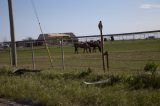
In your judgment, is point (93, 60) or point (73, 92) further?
point (93, 60)

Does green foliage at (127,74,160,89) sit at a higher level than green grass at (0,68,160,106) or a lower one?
higher

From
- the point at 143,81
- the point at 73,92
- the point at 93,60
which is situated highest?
the point at 143,81

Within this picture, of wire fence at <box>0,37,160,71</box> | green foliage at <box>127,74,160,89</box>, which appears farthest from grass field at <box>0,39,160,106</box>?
wire fence at <box>0,37,160,71</box>

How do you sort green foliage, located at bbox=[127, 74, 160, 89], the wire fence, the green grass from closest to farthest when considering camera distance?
the green grass, green foliage, located at bbox=[127, 74, 160, 89], the wire fence

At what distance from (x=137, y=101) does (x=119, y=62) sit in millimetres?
14233

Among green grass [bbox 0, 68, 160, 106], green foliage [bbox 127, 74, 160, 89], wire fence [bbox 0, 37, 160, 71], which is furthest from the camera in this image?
wire fence [bbox 0, 37, 160, 71]

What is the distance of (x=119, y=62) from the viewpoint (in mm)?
22656

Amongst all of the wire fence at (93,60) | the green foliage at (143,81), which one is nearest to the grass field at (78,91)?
the green foliage at (143,81)

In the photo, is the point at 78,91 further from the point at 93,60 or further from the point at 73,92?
the point at 93,60

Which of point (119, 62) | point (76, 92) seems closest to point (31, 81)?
point (76, 92)

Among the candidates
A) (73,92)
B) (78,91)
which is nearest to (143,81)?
(78,91)

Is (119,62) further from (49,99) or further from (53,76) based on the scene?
(49,99)

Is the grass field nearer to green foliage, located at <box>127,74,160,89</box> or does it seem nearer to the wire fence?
green foliage, located at <box>127,74,160,89</box>

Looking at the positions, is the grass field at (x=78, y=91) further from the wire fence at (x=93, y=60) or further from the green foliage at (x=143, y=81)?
the wire fence at (x=93, y=60)
